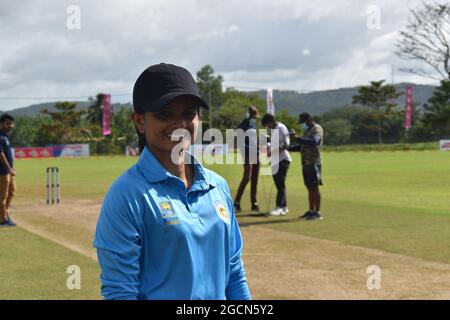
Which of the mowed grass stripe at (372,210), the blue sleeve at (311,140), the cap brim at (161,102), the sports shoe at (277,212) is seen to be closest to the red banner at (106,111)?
the mowed grass stripe at (372,210)

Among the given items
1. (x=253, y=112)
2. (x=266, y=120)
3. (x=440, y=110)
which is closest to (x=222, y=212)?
(x=266, y=120)

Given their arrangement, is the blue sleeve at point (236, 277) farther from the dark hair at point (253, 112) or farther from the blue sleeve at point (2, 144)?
the dark hair at point (253, 112)

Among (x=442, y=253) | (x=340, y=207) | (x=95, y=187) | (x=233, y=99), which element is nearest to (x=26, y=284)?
(x=442, y=253)

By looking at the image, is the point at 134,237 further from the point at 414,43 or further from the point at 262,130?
the point at 414,43

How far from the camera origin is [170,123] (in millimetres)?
2432

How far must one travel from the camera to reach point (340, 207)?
14.4 m

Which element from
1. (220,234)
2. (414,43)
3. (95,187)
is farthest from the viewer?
(414,43)

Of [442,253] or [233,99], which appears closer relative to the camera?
[442,253]

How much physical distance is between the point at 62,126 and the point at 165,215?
79433mm

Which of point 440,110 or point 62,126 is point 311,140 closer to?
point 440,110

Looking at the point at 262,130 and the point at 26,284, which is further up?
the point at 262,130

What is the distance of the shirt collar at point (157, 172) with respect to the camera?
236 centimetres

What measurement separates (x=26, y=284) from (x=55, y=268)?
0.88 meters

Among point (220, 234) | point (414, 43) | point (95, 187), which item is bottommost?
point (95, 187)
